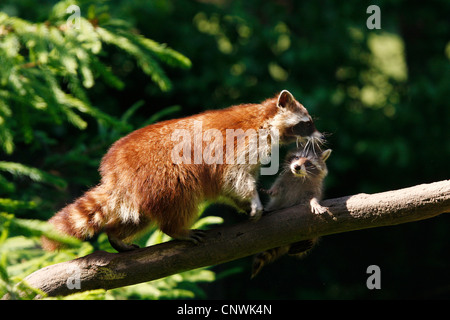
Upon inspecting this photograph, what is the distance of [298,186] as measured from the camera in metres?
4.56

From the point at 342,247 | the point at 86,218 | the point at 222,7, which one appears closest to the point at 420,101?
the point at 342,247

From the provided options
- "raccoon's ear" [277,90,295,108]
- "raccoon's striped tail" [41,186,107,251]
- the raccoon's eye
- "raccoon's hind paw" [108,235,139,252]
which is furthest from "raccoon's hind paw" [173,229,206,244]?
"raccoon's ear" [277,90,295,108]

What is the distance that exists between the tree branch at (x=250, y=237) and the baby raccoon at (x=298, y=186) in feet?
1.25

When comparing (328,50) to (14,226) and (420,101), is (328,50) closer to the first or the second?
(420,101)

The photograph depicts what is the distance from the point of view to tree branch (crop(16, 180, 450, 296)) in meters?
3.87

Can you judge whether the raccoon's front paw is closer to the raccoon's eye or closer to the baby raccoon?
the baby raccoon

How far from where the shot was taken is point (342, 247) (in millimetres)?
9664

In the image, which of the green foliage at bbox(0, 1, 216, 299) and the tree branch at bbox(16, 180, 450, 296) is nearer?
the tree branch at bbox(16, 180, 450, 296)

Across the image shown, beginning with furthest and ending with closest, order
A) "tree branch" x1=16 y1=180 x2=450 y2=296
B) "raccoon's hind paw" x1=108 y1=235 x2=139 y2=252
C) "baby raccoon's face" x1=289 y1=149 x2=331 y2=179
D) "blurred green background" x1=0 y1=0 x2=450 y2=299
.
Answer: "blurred green background" x1=0 y1=0 x2=450 y2=299, "baby raccoon's face" x1=289 y1=149 x2=331 y2=179, "raccoon's hind paw" x1=108 y1=235 x2=139 y2=252, "tree branch" x1=16 y1=180 x2=450 y2=296

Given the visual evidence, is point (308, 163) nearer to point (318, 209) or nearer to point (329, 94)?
point (318, 209)

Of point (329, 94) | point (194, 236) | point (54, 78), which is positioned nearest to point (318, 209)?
point (194, 236)

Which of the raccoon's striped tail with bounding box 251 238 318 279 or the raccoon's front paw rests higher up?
the raccoon's front paw

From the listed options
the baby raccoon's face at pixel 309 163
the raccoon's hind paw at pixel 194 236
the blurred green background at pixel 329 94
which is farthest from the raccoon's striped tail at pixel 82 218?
the blurred green background at pixel 329 94
